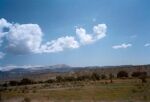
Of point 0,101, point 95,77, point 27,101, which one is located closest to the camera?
point 27,101

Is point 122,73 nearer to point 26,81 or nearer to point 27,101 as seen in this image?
point 26,81

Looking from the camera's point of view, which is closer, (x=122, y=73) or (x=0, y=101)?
(x=0, y=101)

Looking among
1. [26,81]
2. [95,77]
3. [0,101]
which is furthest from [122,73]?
[0,101]

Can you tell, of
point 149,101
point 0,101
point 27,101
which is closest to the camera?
point 149,101

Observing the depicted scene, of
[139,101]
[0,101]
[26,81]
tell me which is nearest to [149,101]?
[139,101]

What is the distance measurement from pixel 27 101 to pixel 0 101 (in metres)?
4.42

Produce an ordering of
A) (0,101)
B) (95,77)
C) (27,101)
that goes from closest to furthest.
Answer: (27,101), (0,101), (95,77)

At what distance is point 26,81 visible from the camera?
12531 centimetres

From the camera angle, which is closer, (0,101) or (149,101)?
(149,101)

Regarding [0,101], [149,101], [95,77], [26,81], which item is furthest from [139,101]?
[26,81]

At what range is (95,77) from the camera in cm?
11975

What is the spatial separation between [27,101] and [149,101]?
11559mm

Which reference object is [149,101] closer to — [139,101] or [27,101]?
[139,101]

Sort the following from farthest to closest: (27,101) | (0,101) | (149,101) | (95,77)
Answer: (95,77) → (0,101) → (27,101) → (149,101)
